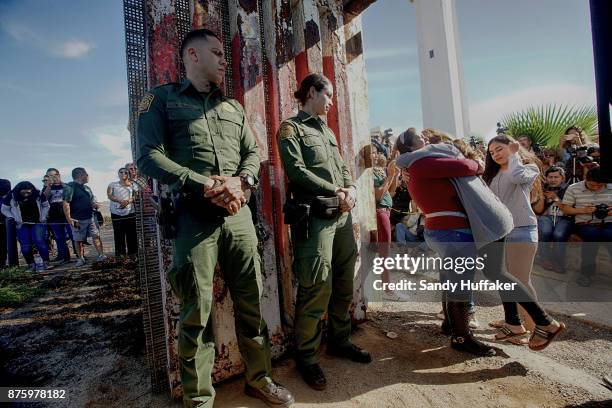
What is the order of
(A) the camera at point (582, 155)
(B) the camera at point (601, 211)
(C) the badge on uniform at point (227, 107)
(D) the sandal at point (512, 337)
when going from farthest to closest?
1. (A) the camera at point (582, 155)
2. (B) the camera at point (601, 211)
3. (D) the sandal at point (512, 337)
4. (C) the badge on uniform at point (227, 107)

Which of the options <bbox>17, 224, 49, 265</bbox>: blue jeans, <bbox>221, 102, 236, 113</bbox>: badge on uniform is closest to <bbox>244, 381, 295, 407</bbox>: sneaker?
<bbox>221, 102, 236, 113</bbox>: badge on uniform

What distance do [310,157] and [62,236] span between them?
7.18m

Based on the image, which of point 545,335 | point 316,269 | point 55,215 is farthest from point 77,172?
point 545,335

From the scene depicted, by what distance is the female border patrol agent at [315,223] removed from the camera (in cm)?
216

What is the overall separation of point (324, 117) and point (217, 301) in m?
1.85

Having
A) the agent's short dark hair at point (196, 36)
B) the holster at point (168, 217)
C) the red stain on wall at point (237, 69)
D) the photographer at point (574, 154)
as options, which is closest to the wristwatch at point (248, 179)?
the holster at point (168, 217)

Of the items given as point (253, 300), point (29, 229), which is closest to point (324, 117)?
point (253, 300)

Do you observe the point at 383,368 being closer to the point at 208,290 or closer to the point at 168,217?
the point at 208,290

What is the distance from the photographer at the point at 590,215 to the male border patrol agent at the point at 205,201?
14.0ft

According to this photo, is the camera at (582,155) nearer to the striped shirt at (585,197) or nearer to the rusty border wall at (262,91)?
the striped shirt at (585,197)

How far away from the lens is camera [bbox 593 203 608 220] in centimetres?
412

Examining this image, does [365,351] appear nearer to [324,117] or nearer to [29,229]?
[324,117]

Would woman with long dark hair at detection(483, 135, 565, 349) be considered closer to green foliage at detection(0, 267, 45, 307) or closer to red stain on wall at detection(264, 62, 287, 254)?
red stain on wall at detection(264, 62, 287, 254)

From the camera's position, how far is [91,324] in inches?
138
